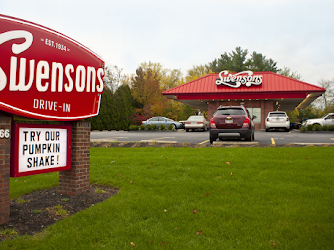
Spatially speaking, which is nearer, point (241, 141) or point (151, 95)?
point (241, 141)

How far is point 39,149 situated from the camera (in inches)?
163

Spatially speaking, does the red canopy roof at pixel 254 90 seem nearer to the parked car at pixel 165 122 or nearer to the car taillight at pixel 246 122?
the parked car at pixel 165 122

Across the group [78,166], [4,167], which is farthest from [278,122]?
[4,167]

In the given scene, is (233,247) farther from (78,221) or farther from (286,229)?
(78,221)

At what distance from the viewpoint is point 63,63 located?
14.1 ft

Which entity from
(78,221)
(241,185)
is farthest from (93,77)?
(241,185)

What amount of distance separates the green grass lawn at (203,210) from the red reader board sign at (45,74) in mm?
1635

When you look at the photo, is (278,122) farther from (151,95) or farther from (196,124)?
(151,95)

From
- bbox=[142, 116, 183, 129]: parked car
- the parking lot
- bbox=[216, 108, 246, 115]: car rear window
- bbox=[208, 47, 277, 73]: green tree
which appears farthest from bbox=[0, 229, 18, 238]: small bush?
bbox=[208, 47, 277, 73]: green tree

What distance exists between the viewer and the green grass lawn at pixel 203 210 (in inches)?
117

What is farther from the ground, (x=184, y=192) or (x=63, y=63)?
(x=63, y=63)

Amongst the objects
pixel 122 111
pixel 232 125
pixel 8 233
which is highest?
pixel 122 111

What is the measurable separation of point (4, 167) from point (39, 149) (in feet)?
2.27

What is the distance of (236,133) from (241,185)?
22.5 feet
